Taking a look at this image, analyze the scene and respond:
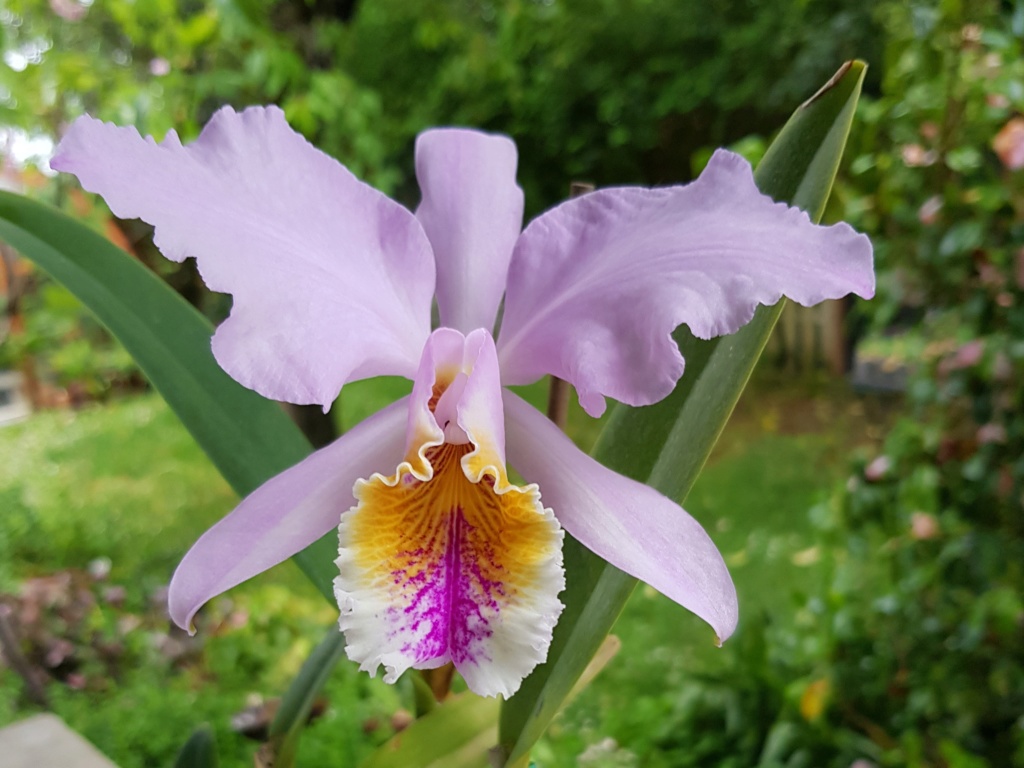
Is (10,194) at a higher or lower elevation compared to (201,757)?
higher

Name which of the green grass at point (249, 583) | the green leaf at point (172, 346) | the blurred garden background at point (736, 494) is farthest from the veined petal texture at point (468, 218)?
the blurred garden background at point (736, 494)

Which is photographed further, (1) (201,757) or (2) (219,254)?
(1) (201,757)

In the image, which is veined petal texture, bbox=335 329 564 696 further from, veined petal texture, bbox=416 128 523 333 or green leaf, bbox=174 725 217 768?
green leaf, bbox=174 725 217 768

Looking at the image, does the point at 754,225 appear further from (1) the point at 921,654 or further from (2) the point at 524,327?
(1) the point at 921,654

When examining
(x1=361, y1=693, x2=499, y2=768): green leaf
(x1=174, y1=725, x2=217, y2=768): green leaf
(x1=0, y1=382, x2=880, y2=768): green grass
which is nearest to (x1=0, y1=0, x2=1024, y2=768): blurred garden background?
(x1=0, y1=382, x2=880, y2=768): green grass

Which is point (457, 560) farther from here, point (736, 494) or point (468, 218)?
point (736, 494)

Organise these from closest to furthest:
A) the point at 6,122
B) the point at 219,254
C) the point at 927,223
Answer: the point at 219,254 → the point at 927,223 → the point at 6,122

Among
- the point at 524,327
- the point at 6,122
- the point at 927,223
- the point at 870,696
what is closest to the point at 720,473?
the point at 870,696

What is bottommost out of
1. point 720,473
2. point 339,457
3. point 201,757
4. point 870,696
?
point 720,473
